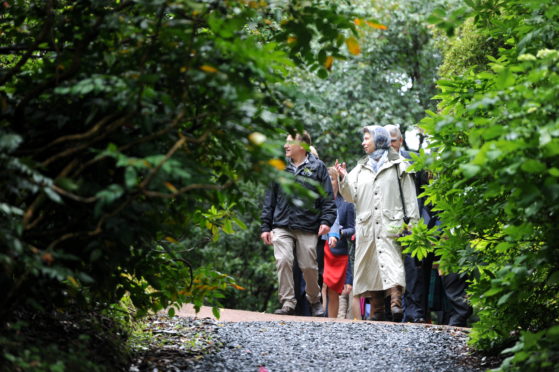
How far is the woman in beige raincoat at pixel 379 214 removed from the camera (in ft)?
27.9

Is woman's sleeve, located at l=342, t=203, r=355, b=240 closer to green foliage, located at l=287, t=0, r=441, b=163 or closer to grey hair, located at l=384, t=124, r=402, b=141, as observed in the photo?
grey hair, located at l=384, t=124, r=402, b=141

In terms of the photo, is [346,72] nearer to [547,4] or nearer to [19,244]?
[547,4]

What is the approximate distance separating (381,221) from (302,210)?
942 millimetres

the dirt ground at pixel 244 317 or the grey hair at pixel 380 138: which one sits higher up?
the grey hair at pixel 380 138

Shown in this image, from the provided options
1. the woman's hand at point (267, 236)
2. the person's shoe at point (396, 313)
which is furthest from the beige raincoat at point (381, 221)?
the woman's hand at point (267, 236)

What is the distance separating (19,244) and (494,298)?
2832 millimetres

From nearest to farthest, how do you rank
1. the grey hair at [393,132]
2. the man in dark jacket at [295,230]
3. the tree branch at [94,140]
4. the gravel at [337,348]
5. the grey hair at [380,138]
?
the tree branch at [94,140]
the gravel at [337,348]
the man in dark jacket at [295,230]
the grey hair at [380,138]
the grey hair at [393,132]

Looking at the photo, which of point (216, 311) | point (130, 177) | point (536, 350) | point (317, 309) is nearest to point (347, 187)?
point (317, 309)

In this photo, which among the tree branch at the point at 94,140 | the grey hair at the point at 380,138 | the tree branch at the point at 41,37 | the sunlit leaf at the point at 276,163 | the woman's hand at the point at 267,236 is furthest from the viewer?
the grey hair at the point at 380,138

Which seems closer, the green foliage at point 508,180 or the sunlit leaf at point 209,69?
the sunlit leaf at point 209,69

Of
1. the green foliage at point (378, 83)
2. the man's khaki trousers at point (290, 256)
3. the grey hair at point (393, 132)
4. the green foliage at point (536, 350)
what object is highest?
the green foliage at point (378, 83)

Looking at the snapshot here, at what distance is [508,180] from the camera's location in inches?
136

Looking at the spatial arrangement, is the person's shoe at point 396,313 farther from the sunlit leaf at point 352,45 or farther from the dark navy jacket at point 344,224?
the sunlit leaf at point 352,45

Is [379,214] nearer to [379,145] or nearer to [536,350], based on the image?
[379,145]
